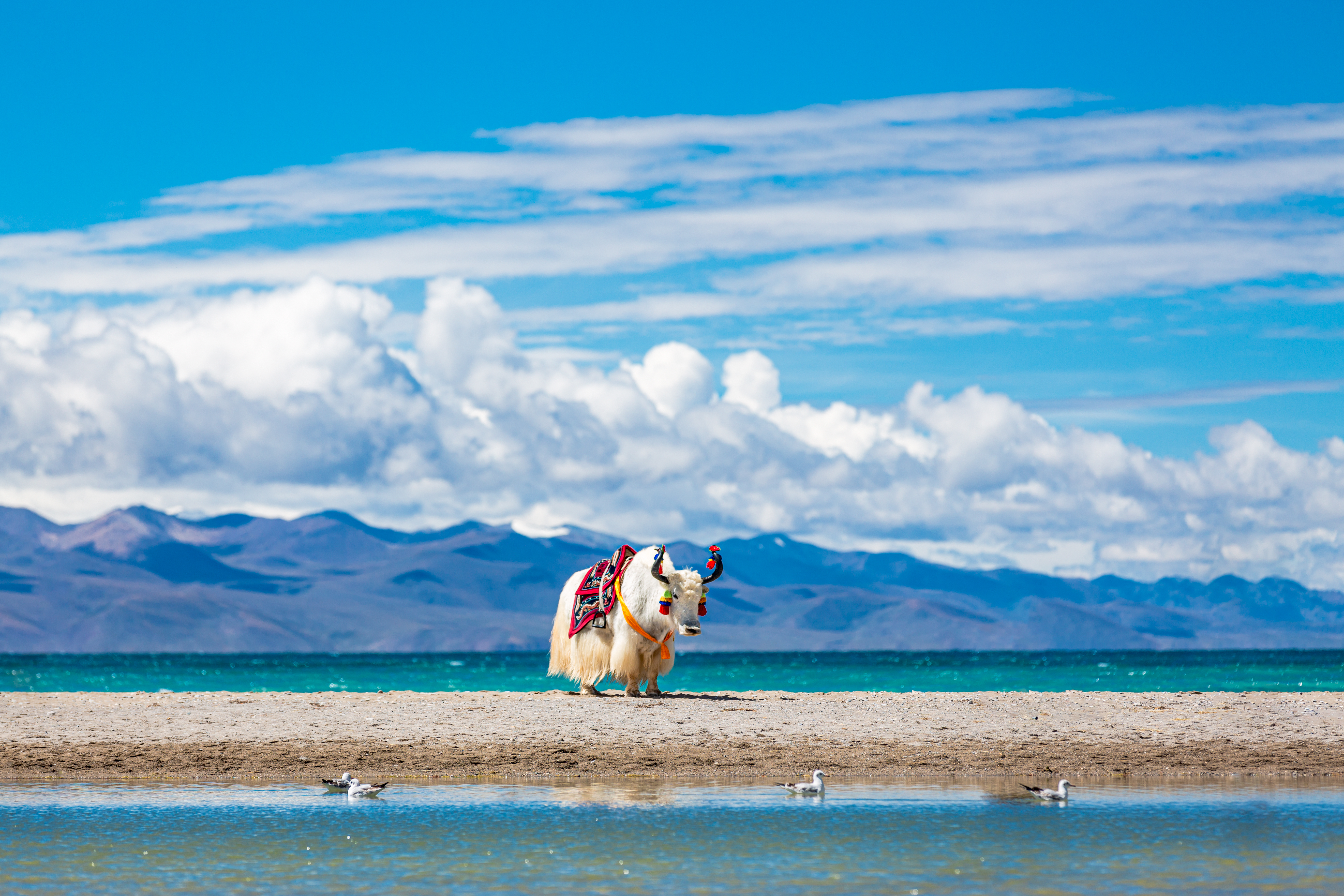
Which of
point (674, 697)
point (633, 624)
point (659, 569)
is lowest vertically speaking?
point (674, 697)

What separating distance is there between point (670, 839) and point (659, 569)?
11.4 metres

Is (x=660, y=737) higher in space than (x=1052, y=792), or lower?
higher

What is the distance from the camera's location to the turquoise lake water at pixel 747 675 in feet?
207

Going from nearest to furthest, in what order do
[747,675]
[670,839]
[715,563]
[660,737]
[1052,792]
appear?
[670,839] → [1052,792] → [660,737] → [715,563] → [747,675]

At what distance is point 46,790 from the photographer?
19.2 metres

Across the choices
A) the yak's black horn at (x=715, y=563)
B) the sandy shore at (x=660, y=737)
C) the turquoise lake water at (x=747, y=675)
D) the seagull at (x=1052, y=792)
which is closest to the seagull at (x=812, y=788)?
the sandy shore at (x=660, y=737)

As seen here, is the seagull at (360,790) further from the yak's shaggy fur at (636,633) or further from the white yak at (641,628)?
the white yak at (641,628)

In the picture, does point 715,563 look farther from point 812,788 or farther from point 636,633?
point 812,788

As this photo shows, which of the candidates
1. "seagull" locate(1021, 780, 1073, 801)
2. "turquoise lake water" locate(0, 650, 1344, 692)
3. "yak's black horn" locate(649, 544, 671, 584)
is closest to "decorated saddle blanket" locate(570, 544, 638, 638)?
"yak's black horn" locate(649, 544, 671, 584)

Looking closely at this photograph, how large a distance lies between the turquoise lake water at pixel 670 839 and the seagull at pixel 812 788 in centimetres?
9

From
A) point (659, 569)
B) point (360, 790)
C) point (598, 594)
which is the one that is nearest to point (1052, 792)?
point (360, 790)

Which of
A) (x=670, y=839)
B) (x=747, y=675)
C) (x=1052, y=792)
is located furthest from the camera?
(x=747, y=675)

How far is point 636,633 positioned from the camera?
27219 mm

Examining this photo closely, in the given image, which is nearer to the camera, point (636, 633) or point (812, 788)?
point (812, 788)
